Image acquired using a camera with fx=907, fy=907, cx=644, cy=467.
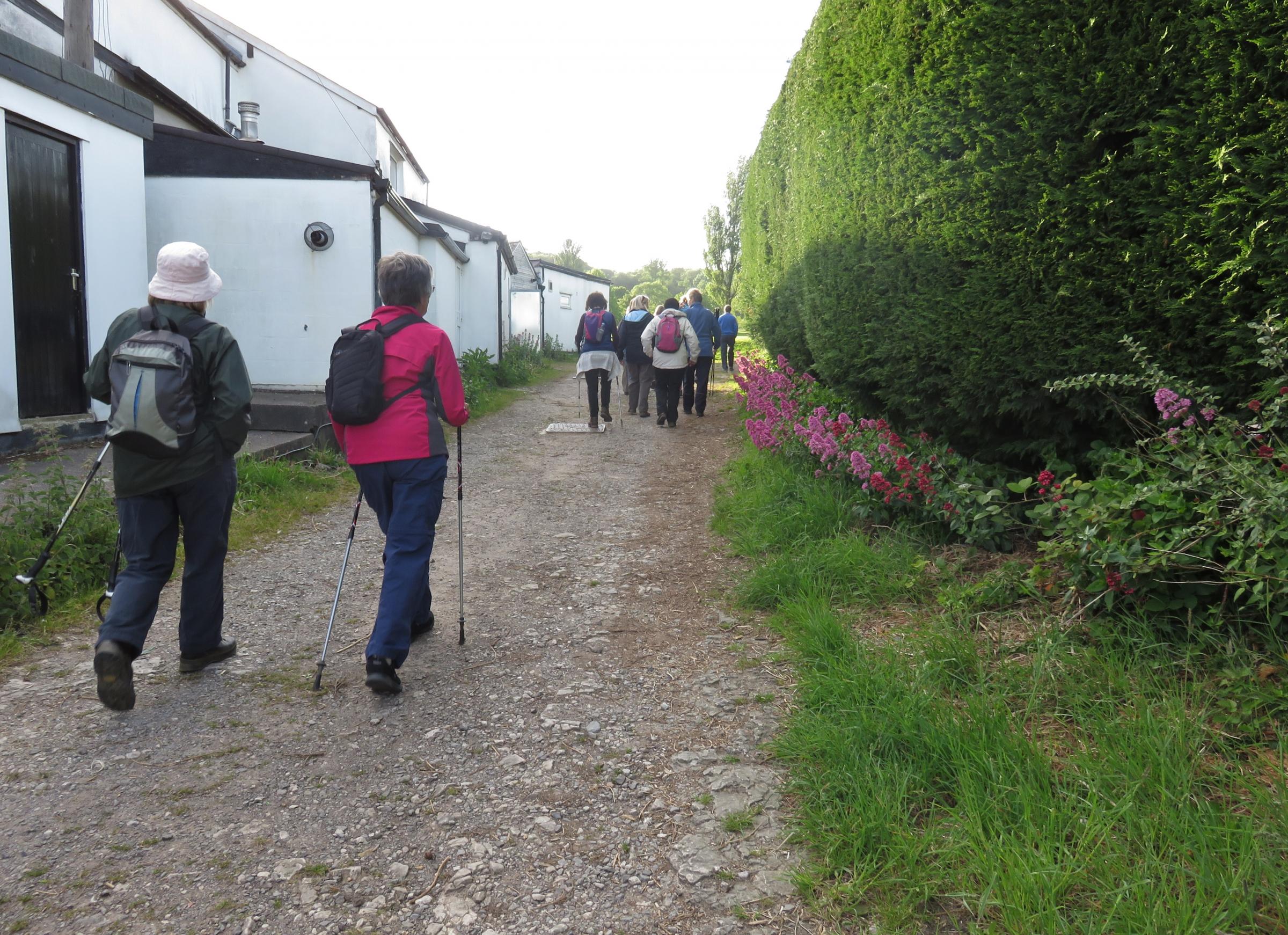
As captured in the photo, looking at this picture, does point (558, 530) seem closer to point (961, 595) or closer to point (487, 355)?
point (961, 595)

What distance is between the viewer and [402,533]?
→ 12.8 feet

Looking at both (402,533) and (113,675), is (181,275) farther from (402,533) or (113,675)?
(113,675)

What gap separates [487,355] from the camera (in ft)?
63.5

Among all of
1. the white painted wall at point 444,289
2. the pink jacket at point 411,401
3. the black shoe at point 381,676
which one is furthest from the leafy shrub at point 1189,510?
the white painted wall at point 444,289

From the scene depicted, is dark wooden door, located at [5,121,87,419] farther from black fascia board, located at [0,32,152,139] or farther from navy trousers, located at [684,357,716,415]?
navy trousers, located at [684,357,716,415]

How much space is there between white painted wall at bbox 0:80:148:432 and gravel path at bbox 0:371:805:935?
3617 mm

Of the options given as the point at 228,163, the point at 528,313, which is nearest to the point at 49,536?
the point at 228,163

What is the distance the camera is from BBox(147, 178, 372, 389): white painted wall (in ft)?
34.6

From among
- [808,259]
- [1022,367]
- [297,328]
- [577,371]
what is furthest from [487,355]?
[1022,367]

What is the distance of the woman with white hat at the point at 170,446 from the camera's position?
3.60 meters

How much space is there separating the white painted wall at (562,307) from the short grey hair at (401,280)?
28.4 metres

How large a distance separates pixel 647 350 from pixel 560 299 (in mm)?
23971

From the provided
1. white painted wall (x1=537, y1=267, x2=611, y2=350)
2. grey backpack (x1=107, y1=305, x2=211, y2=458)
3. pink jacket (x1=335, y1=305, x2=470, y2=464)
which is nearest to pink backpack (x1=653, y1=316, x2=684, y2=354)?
pink jacket (x1=335, y1=305, x2=470, y2=464)

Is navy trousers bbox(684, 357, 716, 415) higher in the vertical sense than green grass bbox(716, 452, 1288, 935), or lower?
higher
